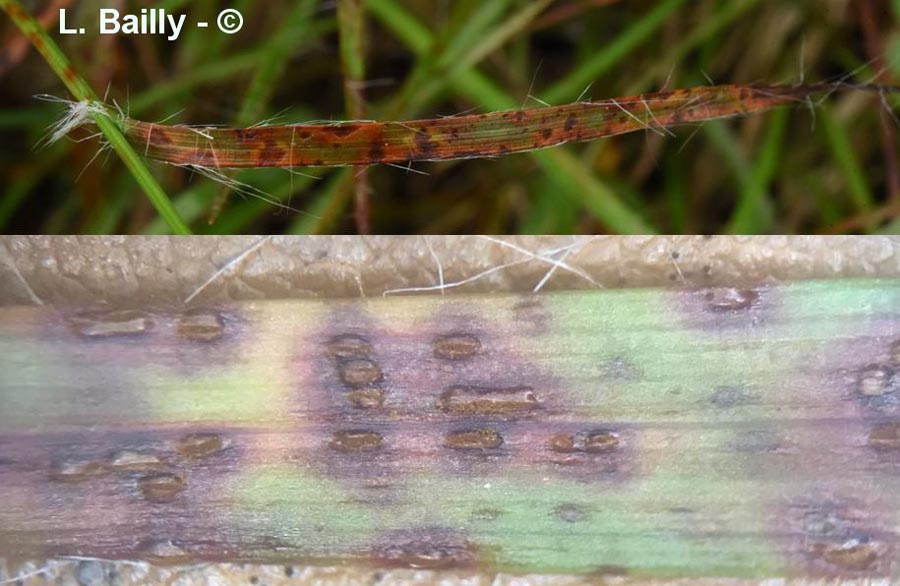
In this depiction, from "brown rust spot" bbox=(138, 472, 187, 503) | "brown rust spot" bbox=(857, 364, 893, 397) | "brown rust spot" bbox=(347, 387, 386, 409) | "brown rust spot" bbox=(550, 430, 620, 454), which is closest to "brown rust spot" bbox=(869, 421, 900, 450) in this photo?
"brown rust spot" bbox=(857, 364, 893, 397)

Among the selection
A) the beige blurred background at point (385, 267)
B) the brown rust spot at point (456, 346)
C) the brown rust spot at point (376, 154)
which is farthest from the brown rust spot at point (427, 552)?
the brown rust spot at point (376, 154)

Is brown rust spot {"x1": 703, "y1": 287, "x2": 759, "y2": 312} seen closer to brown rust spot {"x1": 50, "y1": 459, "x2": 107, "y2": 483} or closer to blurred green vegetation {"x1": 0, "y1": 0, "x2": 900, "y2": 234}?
blurred green vegetation {"x1": 0, "y1": 0, "x2": 900, "y2": 234}

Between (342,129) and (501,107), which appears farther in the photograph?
(501,107)

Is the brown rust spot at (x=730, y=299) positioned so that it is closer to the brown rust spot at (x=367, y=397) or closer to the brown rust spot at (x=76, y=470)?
the brown rust spot at (x=367, y=397)

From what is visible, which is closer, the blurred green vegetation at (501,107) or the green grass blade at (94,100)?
the green grass blade at (94,100)

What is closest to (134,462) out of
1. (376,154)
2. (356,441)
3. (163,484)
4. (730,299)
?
(163,484)

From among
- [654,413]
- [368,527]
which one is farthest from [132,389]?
[654,413]

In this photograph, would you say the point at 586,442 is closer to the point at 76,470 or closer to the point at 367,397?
the point at 367,397
